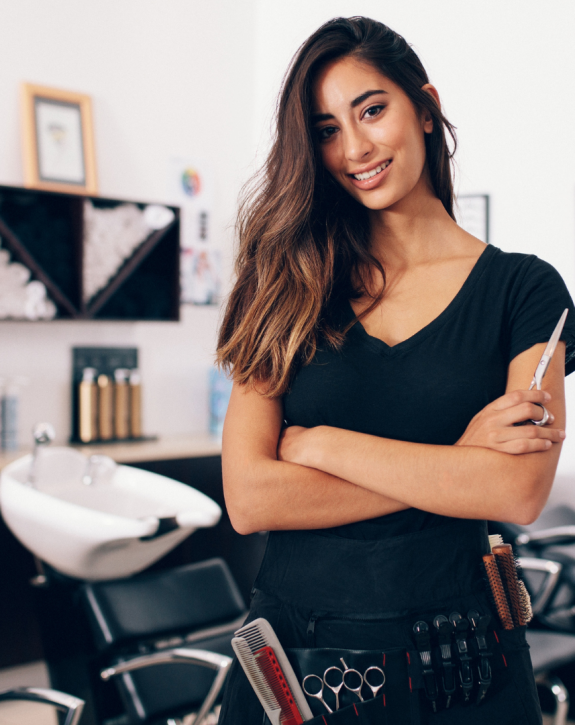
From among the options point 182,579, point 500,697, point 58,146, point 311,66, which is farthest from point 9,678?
point 311,66

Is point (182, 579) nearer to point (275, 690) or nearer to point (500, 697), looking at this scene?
point (275, 690)

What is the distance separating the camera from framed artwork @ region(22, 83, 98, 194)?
2930mm

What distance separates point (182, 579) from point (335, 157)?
4.33ft

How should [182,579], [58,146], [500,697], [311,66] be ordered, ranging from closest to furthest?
[500,697] < [311,66] < [182,579] < [58,146]

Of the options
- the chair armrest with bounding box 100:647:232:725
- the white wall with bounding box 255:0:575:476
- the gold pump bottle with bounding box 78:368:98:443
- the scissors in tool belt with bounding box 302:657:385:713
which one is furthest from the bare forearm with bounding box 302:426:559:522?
the gold pump bottle with bounding box 78:368:98:443

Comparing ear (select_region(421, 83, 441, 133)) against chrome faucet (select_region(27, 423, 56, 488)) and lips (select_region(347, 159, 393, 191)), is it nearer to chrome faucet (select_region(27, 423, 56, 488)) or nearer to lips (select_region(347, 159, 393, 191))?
lips (select_region(347, 159, 393, 191))

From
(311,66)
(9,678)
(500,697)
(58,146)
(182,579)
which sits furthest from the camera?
(58,146)

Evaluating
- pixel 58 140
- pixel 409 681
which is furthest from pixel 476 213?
pixel 409 681

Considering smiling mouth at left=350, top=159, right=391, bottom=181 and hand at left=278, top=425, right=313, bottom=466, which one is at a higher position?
smiling mouth at left=350, top=159, right=391, bottom=181

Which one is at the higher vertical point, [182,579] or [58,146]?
[58,146]

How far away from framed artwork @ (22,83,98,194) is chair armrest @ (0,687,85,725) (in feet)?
6.64

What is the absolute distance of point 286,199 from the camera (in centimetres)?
115

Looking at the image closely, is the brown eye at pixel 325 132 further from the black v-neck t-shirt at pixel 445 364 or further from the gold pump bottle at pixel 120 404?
the gold pump bottle at pixel 120 404

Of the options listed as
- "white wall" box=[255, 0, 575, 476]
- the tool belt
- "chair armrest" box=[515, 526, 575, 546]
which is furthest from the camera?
"white wall" box=[255, 0, 575, 476]
